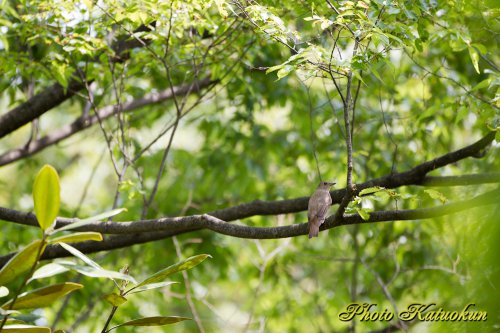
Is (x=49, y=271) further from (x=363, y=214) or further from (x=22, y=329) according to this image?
(x=363, y=214)

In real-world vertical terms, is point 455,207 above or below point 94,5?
below

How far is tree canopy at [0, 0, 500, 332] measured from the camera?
9.59 feet

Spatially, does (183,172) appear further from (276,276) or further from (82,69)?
(82,69)

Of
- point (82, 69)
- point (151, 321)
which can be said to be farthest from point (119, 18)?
point (151, 321)

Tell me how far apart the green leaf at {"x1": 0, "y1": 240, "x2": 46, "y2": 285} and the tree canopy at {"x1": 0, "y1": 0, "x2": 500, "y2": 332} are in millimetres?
11

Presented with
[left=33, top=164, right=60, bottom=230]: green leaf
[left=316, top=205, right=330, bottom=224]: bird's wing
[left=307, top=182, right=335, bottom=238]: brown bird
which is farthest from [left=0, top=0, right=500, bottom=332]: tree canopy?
[left=316, top=205, right=330, bottom=224]: bird's wing

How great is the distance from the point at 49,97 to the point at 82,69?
0.35 meters

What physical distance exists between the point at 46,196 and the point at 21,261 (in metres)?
0.32

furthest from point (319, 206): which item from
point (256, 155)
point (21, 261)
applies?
point (256, 155)

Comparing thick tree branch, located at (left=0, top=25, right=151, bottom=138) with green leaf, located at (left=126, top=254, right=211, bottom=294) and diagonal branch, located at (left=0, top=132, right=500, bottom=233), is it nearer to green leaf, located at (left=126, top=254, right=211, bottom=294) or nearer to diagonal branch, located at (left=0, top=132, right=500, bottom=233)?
diagonal branch, located at (left=0, top=132, right=500, bottom=233)

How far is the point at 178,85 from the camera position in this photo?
5.88 meters

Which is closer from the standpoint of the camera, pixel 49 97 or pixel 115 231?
pixel 115 231

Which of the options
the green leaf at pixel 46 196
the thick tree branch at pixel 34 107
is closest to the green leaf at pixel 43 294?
the green leaf at pixel 46 196

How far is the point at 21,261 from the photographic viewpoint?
2309 mm
